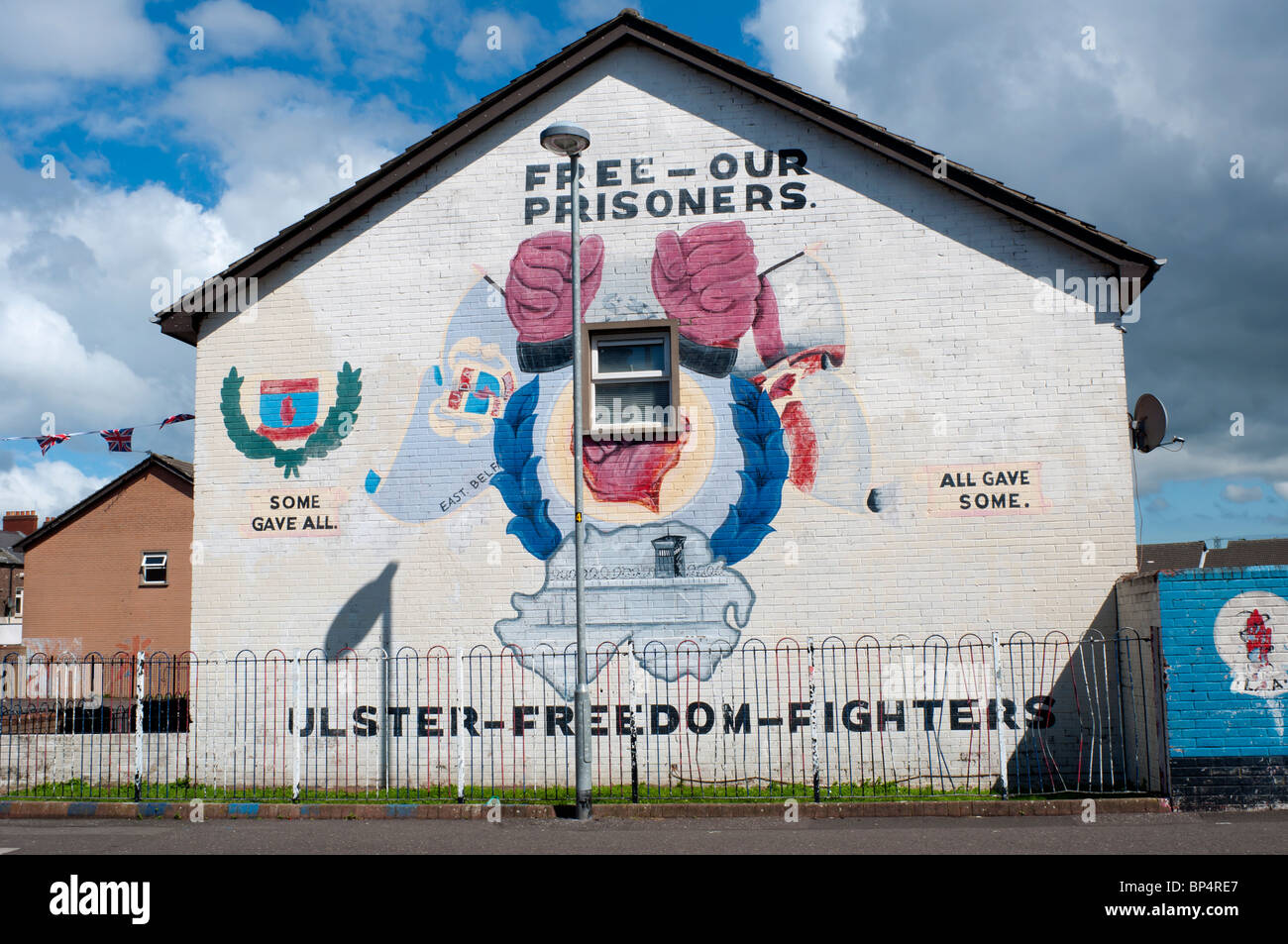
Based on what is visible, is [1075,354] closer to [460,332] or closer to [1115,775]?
[1115,775]

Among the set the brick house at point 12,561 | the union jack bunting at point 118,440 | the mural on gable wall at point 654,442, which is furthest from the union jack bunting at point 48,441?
the brick house at point 12,561

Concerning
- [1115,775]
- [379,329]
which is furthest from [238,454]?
[1115,775]

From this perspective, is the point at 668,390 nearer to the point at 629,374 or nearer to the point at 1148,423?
the point at 629,374

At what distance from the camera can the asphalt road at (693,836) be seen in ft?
27.4

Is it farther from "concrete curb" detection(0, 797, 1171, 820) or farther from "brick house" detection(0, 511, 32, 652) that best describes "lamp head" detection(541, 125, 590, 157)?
"brick house" detection(0, 511, 32, 652)

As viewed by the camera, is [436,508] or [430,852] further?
[436,508]

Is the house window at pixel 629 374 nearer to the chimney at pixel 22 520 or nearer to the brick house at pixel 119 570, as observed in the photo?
the brick house at pixel 119 570

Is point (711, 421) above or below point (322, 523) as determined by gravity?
above

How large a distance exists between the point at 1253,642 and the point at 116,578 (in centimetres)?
3231

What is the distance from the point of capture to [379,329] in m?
12.7

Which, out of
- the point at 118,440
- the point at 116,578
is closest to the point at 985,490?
the point at 118,440

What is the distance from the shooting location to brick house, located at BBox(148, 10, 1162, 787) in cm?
1152
